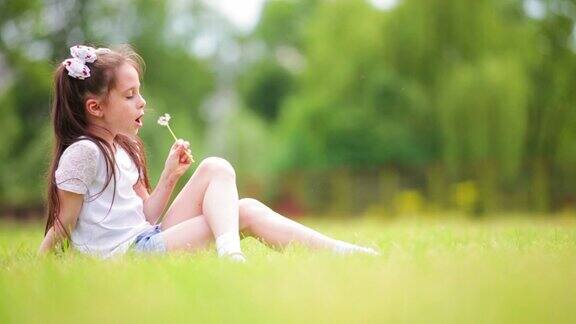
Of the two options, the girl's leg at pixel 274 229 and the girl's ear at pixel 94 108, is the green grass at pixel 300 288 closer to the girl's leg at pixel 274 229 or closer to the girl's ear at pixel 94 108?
the girl's leg at pixel 274 229

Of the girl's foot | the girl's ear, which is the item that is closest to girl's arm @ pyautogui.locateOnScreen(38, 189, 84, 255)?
the girl's ear

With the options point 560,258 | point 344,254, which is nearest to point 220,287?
point 344,254

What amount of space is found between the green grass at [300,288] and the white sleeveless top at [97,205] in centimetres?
17

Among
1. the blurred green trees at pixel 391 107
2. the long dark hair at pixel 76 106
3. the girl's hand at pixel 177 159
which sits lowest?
the blurred green trees at pixel 391 107

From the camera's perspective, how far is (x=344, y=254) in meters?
2.90

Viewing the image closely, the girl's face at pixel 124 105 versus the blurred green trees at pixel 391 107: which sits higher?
the girl's face at pixel 124 105

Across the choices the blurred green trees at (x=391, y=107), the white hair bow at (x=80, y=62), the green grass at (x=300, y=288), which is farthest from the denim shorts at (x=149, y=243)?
the blurred green trees at (x=391, y=107)

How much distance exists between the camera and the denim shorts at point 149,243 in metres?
3.08

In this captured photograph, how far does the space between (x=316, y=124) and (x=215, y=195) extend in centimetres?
1195

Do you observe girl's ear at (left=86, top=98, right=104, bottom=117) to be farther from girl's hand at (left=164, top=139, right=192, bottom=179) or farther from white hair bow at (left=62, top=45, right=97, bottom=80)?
girl's hand at (left=164, top=139, right=192, bottom=179)

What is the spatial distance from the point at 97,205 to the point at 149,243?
0.79 feet

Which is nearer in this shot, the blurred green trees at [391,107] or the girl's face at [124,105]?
the girl's face at [124,105]

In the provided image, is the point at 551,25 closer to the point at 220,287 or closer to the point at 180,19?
the point at 180,19

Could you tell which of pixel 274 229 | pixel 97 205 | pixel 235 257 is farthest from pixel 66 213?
pixel 274 229
